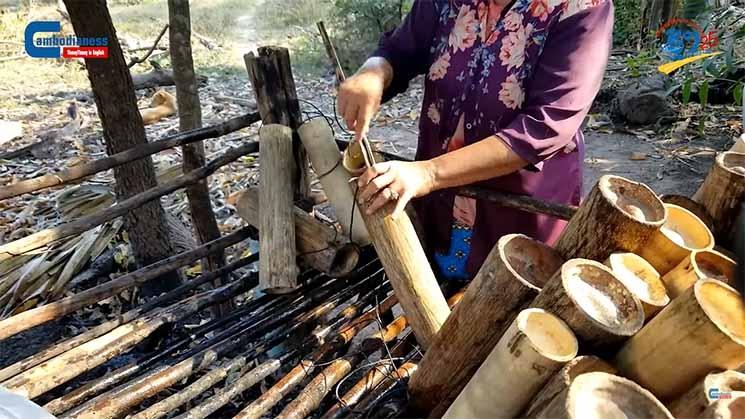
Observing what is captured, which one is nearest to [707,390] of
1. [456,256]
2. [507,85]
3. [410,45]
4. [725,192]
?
[725,192]

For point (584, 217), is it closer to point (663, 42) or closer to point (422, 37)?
point (422, 37)

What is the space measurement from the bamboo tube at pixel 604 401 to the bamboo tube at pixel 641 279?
8.9 inches

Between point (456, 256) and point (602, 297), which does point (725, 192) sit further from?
point (456, 256)

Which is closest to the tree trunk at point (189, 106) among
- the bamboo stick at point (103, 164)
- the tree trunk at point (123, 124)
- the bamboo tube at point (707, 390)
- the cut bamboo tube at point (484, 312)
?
the tree trunk at point (123, 124)

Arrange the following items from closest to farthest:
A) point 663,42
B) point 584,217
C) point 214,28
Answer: point 584,217 < point 663,42 < point 214,28

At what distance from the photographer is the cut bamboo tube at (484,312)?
3.85 ft

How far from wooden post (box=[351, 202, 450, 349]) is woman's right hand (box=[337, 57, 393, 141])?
28 centimetres

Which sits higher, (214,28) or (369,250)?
(214,28)

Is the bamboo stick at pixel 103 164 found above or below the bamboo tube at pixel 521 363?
above

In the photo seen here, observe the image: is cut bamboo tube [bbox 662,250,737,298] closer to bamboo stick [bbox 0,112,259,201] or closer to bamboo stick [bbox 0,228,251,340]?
bamboo stick [bbox 0,228,251,340]

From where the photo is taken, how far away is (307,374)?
168 centimetres

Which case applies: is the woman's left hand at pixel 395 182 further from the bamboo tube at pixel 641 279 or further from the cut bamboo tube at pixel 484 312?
the bamboo tube at pixel 641 279

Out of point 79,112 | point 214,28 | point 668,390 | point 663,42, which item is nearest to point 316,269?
point 668,390

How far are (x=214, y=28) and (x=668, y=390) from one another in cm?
984
